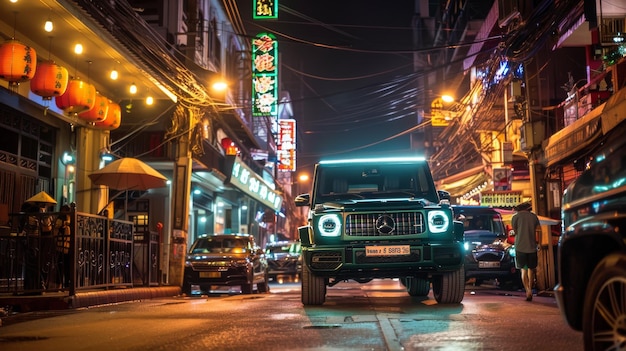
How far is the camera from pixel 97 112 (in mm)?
15852

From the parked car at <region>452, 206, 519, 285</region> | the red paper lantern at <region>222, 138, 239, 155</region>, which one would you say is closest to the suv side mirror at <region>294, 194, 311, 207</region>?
the parked car at <region>452, 206, 519, 285</region>

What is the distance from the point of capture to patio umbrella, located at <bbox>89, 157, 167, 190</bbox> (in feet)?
49.6

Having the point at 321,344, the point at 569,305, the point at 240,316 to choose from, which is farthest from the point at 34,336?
the point at 569,305

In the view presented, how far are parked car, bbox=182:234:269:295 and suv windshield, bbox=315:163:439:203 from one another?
6.37 m

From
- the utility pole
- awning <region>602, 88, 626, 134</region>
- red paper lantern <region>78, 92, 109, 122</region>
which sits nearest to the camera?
awning <region>602, 88, 626, 134</region>

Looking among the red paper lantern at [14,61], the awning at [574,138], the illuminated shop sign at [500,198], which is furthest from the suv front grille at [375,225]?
the illuminated shop sign at [500,198]

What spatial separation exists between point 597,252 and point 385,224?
566cm

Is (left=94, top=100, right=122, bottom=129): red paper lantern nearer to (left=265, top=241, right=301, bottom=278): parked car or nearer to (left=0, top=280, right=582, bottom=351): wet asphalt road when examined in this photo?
(left=0, top=280, right=582, bottom=351): wet asphalt road

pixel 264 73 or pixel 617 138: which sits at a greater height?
pixel 264 73

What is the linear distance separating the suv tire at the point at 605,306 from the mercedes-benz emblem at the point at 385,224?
18.7ft

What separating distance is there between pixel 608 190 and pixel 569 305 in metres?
0.81

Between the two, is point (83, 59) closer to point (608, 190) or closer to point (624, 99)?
point (624, 99)

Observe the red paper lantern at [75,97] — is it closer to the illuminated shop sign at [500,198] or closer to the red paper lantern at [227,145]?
the red paper lantern at [227,145]

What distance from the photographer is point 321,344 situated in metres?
5.79
